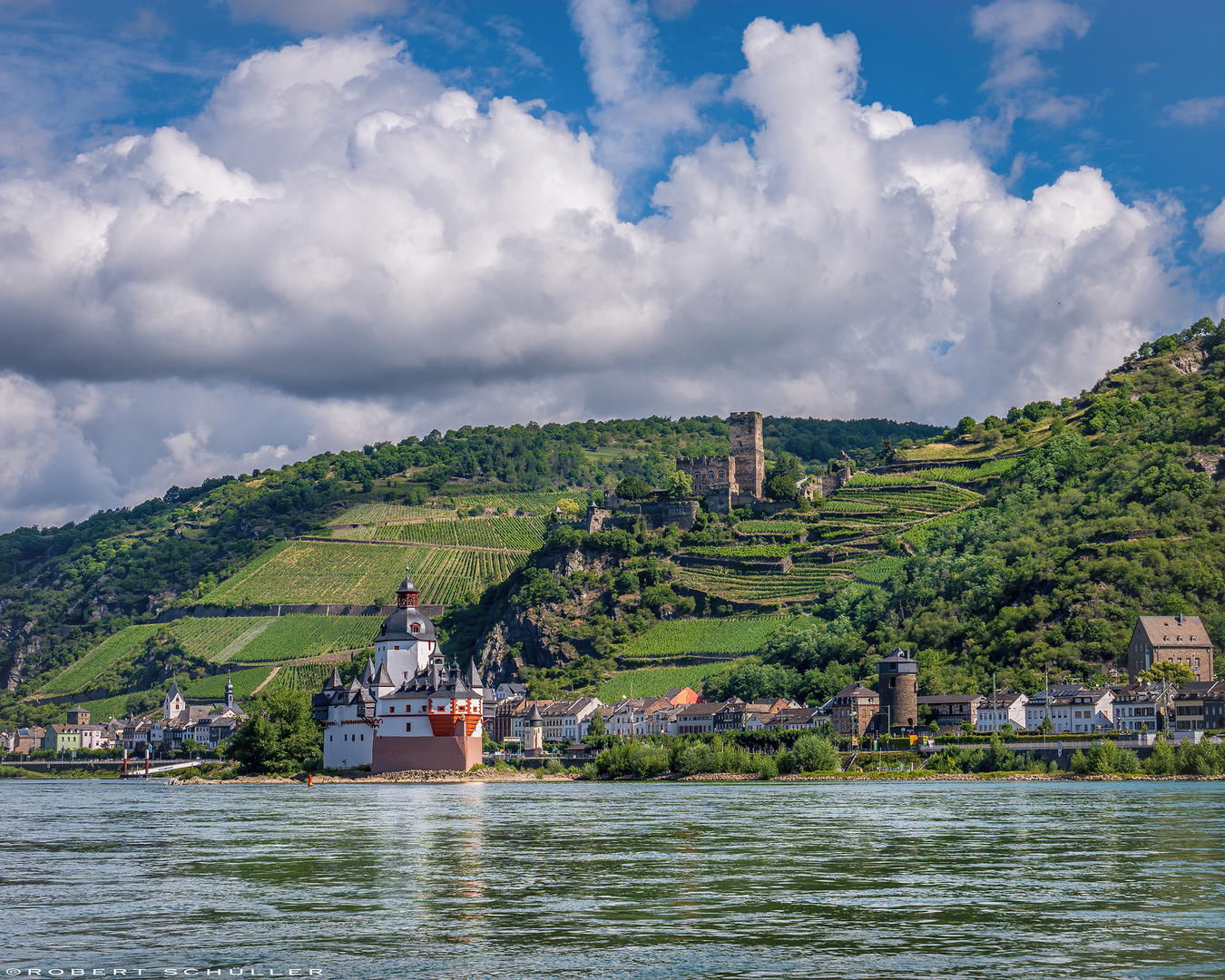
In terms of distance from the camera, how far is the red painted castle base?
290 ft

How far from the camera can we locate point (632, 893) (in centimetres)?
2825

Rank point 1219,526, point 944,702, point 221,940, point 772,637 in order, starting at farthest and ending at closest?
point 772,637
point 1219,526
point 944,702
point 221,940

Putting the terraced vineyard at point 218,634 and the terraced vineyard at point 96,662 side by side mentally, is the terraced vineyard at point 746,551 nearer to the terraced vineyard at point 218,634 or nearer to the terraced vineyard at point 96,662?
the terraced vineyard at point 218,634

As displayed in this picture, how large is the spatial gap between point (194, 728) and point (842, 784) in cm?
8936

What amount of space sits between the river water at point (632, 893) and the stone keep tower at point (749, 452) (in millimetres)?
113281

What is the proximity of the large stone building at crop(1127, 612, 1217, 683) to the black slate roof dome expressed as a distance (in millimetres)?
51092

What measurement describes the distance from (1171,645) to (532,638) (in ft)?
225

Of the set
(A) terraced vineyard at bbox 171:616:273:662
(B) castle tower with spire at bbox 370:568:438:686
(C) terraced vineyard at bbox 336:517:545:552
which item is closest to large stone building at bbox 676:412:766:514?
(C) terraced vineyard at bbox 336:517:545:552

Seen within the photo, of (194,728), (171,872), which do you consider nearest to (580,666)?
(194,728)

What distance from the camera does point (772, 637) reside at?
125500 millimetres

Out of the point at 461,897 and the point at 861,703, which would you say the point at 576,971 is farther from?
the point at 861,703

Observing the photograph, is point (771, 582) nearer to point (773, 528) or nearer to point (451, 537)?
point (773, 528)

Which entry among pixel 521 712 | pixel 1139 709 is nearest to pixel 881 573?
pixel 521 712

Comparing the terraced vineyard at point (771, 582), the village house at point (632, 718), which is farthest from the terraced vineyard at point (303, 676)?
the terraced vineyard at point (771, 582)
